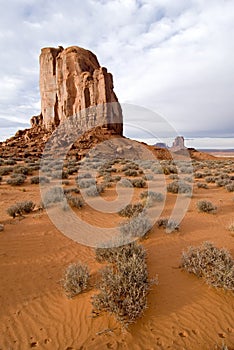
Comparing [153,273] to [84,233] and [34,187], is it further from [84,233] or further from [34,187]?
[34,187]

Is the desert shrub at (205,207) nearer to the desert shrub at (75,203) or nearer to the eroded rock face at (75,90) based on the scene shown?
the desert shrub at (75,203)

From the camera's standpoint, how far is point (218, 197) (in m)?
10.6

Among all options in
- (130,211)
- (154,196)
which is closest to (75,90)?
(154,196)

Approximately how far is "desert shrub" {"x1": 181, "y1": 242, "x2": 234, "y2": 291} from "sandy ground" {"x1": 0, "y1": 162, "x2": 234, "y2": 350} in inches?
6.1

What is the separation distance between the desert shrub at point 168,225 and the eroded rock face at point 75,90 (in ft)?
136

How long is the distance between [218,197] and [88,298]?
8736mm

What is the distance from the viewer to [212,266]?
4.08 meters

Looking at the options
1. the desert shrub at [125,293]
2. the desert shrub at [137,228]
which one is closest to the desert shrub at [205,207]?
the desert shrub at [137,228]

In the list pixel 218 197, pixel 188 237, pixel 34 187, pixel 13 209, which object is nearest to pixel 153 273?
pixel 188 237

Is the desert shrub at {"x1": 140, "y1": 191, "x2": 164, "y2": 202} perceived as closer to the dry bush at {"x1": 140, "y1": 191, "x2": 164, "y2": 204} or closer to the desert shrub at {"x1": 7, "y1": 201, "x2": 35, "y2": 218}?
the dry bush at {"x1": 140, "y1": 191, "x2": 164, "y2": 204}

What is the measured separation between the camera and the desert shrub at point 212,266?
12.1 feet

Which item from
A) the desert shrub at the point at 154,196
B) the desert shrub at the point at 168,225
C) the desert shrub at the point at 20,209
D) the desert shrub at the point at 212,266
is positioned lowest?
the desert shrub at the point at 212,266

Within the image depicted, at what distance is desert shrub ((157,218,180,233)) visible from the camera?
20.7 feet

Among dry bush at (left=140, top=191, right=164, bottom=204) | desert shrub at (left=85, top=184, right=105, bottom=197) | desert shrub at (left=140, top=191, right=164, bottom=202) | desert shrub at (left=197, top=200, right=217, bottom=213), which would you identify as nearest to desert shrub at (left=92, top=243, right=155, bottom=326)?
desert shrub at (left=197, top=200, right=217, bottom=213)
